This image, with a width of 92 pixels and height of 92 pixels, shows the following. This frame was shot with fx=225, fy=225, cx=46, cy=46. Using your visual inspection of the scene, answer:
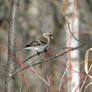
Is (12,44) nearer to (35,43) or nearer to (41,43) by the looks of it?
(35,43)

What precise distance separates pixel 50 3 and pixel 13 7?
140 inches

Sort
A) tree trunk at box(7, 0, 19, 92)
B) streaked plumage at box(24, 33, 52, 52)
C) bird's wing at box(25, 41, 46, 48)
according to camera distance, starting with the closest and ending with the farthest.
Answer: tree trunk at box(7, 0, 19, 92) → bird's wing at box(25, 41, 46, 48) → streaked plumage at box(24, 33, 52, 52)

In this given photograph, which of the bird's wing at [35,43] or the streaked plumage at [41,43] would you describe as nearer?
the bird's wing at [35,43]

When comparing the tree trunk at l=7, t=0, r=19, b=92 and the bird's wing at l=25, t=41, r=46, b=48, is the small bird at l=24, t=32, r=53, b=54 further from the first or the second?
the tree trunk at l=7, t=0, r=19, b=92

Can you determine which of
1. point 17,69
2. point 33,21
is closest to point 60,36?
point 33,21

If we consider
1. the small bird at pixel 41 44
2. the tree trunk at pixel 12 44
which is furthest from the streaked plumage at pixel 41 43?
the tree trunk at pixel 12 44

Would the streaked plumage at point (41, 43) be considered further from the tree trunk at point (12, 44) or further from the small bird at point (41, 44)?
the tree trunk at point (12, 44)

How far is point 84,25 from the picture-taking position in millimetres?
4238

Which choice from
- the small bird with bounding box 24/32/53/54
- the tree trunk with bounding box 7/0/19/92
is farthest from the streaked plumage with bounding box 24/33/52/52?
the tree trunk with bounding box 7/0/19/92

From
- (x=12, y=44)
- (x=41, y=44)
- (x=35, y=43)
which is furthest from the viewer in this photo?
(x=41, y=44)

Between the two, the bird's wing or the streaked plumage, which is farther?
the streaked plumage

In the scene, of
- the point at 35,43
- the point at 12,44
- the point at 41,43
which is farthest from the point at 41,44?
the point at 12,44

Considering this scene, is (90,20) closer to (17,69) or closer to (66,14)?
(66,14)

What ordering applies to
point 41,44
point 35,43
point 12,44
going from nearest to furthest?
point 12,44, point 35,43, point 41,44
